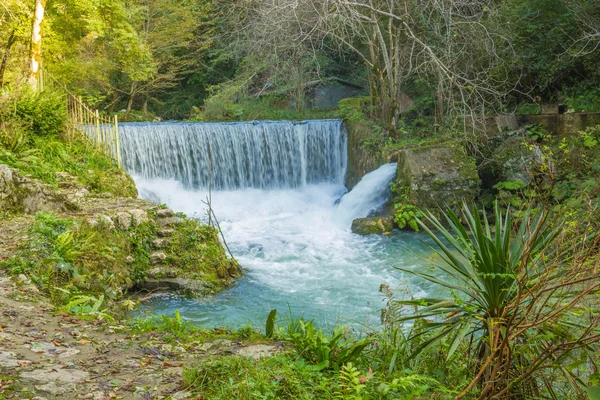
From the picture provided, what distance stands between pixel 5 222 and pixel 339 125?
1024cm

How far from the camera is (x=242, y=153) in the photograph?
15156 mm

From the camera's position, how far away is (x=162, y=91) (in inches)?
910

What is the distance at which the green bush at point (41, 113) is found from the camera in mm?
10109

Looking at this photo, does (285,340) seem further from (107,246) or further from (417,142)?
(417,142)

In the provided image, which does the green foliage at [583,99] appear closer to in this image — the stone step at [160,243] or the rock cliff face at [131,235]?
the rock cliff face at [131,235]

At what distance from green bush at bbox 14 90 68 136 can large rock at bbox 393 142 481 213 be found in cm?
738

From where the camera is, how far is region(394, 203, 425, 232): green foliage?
38.5 feet

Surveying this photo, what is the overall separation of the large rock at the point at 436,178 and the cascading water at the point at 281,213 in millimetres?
776

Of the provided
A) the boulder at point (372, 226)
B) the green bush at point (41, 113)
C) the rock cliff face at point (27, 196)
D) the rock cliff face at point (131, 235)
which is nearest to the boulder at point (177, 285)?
the rock cliff face at point (131, 235)

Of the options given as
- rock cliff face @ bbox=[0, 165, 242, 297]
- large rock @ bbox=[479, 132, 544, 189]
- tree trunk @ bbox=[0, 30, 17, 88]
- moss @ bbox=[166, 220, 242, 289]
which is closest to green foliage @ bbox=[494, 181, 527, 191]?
large rock @ bbox=[479, 132, 544, 189]

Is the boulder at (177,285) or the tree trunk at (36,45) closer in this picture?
the boulder at (177,285)

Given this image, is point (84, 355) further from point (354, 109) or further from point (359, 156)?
point (354, 109)

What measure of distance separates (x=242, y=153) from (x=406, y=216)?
5.41 meters

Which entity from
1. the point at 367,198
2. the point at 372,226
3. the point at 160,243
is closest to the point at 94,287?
the point at 160,243
